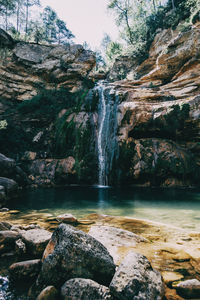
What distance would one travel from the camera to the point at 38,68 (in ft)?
67.4

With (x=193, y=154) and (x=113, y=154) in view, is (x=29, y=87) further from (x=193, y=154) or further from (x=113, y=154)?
(x=193, y=154)

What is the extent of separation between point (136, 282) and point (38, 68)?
73.6 ft

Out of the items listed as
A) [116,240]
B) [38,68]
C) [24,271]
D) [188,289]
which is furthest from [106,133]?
[188,289]

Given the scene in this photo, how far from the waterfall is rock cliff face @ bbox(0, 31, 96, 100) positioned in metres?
6.33

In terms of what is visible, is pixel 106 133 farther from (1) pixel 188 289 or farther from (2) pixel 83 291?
(2) pixel 83 291

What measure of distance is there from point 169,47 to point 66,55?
11581mm

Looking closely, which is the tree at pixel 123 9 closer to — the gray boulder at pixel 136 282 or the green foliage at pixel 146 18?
the green foliage at pixel 146 18

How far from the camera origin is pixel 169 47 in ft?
54.1

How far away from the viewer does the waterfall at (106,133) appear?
14547 mm

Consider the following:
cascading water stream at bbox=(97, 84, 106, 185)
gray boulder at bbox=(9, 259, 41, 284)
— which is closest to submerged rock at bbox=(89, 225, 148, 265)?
gray boulder at bbox=(9, 259, 41, 284)

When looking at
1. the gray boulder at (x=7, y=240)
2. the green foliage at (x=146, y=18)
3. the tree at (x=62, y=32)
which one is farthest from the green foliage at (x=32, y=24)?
the gray boulder at (x=7, y=240)

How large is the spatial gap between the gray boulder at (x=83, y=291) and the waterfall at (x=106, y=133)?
39.9 ft

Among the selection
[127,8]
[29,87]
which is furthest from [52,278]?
[127,8]

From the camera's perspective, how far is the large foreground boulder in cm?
236
